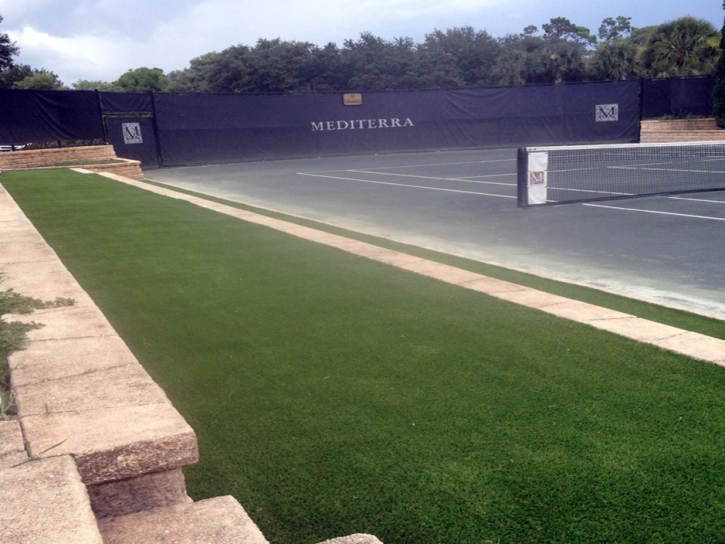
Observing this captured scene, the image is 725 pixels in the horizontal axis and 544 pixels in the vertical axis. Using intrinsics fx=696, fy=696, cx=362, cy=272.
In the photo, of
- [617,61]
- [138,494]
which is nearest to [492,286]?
[138,494]

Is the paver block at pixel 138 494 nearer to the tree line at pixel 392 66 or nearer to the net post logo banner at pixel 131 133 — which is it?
the net post logo banner at pixel 131 133

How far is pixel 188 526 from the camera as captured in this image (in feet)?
7.20

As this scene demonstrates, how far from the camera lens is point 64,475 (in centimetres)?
212

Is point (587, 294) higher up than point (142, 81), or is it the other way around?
point (142, 81)

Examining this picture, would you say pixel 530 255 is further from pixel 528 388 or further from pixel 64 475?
pixel 64 475

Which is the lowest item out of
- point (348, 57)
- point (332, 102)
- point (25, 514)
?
point (25, 514)

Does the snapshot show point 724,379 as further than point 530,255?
No

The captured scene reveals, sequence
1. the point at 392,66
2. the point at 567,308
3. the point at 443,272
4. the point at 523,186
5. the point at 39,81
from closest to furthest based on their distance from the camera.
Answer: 1. the point at 567,308
2. the point at 443,272
3. the point at 523,186
4. the point at 39,81
5. the point at 392,66

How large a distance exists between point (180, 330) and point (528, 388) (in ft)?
7.58

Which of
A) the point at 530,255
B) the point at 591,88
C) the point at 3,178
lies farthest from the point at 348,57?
the point at 530,255

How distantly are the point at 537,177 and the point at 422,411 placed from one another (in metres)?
9.52

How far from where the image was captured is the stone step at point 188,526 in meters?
2.11

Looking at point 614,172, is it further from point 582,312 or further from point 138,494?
point 138,494

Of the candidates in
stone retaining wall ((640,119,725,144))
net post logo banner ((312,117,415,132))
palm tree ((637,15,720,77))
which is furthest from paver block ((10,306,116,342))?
palm tree ((637,15,720,77))
